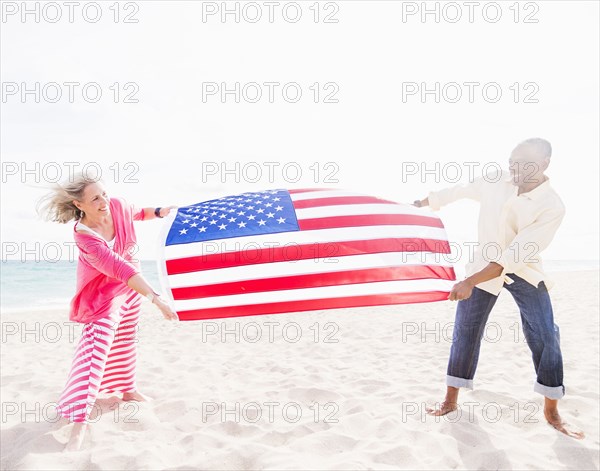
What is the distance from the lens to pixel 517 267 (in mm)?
2912

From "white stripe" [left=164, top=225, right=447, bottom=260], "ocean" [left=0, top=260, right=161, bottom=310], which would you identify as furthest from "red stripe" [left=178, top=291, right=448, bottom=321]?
"ocean" [left=0, top=260, right=161, bottom=310]

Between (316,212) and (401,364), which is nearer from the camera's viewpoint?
(316,212)

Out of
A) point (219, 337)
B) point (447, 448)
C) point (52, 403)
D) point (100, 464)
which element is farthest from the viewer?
point (219, 337)

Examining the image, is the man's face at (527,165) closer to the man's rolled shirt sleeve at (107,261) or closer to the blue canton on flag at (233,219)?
the blue canton on flag at (233,219)

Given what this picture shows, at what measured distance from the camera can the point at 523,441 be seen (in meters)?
2.97

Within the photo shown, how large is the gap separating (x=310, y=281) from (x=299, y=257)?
0.19 metres

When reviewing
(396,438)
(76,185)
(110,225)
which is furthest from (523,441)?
(76,185)

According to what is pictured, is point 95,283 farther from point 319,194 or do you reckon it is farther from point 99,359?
point 319,194

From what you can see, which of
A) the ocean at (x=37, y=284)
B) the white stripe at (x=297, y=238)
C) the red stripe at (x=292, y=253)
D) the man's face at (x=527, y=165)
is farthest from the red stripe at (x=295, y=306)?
the ocean at (x=37, y=284)

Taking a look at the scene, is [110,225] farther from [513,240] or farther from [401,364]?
[401,364]

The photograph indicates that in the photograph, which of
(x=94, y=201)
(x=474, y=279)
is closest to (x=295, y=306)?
(x=474, y=279)

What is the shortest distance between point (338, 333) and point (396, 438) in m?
3.60

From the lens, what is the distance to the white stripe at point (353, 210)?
3518mm

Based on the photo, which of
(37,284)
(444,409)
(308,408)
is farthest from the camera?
(37,284)
